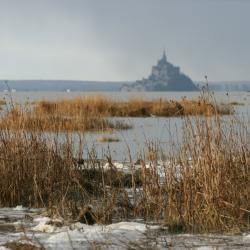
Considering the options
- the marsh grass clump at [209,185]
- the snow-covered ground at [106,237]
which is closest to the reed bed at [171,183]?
the marsh grass clump at [209,185]

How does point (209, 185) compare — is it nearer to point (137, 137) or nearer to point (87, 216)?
point (87, 216)

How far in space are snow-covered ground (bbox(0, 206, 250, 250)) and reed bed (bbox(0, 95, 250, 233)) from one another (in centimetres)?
21

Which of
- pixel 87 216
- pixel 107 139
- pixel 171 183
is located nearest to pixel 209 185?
pixel 171 183

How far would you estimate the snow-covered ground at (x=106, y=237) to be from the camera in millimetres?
3878

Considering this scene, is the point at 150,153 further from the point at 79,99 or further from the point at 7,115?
the point at 79,99

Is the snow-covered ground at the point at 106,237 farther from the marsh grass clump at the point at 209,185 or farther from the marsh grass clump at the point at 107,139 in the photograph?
Answer: the marsh grass clump at the point at 107,139

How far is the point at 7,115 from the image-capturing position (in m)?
6.55

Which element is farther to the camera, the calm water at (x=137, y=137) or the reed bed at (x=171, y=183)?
the calm water at (x=137, y=137)

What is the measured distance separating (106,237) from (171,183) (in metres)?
1.00

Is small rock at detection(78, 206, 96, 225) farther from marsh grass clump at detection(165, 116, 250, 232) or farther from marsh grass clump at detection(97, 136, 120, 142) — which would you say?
marsh grass clump at detection(97, 136, 120, 142)

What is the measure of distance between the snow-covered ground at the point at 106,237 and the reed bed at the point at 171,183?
213mm

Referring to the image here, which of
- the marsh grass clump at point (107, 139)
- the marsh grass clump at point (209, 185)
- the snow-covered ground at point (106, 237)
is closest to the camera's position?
the snow-covered ground at point (106, 237)

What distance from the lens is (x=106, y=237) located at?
404 centimetres

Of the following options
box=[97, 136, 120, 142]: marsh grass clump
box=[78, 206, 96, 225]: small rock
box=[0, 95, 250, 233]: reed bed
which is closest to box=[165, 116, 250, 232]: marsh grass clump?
box=[0, 95, 250, 233]: reed bed
